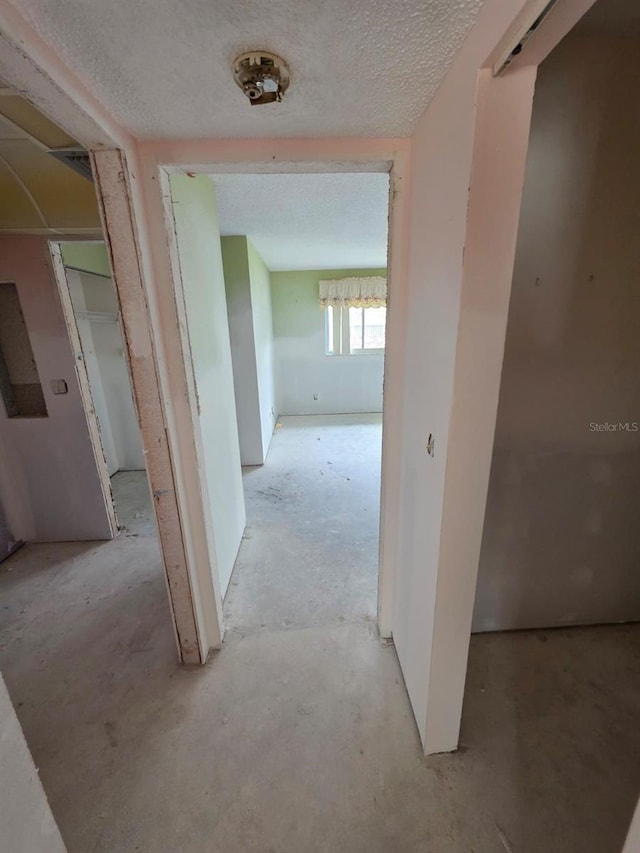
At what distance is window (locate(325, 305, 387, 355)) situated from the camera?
5.41 meters

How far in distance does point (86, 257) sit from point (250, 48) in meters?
3.03

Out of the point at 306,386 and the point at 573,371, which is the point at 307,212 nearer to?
the point at 573,371

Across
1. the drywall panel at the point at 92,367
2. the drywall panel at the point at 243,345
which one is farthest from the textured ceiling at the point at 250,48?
the drywall panel at the point at 92,367

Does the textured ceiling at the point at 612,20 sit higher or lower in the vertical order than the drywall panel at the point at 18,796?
higher

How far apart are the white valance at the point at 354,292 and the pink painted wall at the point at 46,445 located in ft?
Answer: 12.2

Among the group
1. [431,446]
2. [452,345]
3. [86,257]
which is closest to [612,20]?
[452,345]

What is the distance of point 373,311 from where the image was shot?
5.48 meters

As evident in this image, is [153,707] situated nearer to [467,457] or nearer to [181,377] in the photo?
[181,377]

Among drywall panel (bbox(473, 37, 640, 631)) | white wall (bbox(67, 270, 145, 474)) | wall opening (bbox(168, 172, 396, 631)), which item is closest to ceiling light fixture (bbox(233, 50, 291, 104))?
wall opening (bbox(168, 172, 396, 631))

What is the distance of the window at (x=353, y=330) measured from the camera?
5.41 meters

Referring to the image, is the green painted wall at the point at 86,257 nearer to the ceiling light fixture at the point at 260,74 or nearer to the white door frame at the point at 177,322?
the white door frame at the point at 177,322

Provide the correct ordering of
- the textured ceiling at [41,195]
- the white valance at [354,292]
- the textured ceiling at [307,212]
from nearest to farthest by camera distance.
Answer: the textured ceiling at [41,195]
the textured ceiling at [307,212]
the white valance at [354,292]

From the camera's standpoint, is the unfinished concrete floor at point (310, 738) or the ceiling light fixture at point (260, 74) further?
the unfinished concrete floor at point (310, 738)

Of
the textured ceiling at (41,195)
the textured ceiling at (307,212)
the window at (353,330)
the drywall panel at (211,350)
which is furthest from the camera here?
the window at (353,330)
